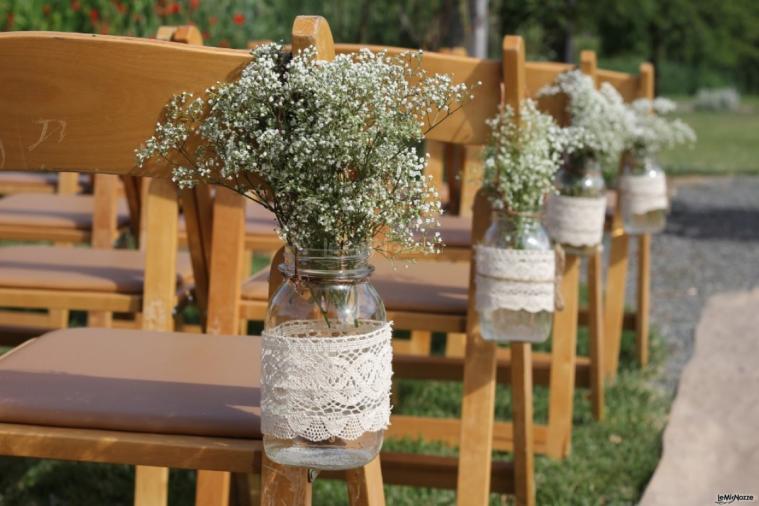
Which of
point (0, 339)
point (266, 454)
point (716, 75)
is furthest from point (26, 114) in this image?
point (716, 75)

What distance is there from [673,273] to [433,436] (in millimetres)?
3820

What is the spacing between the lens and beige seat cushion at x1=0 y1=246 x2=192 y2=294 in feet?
8.39

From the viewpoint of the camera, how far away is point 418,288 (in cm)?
258

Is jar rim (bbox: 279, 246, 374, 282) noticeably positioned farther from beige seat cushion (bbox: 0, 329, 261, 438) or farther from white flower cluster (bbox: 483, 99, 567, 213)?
white flower cluster (bbox: 483, 99, 567, 213)

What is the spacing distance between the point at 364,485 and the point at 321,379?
231mm

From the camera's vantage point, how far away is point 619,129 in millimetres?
3389

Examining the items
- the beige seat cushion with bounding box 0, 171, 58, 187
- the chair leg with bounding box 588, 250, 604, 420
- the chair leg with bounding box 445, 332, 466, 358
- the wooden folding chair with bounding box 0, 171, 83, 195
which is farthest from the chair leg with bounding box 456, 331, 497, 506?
the beige seat cushion with bounding box 0, 171, 58, 187

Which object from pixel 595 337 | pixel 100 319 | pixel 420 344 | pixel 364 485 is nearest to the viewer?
pixel 364 485

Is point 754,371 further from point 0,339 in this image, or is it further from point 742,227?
point 742,227

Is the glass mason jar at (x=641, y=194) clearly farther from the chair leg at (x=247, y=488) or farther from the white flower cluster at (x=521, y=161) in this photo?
the chair leg at (x=247, y=488)

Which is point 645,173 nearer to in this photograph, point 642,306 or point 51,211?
point 642,306

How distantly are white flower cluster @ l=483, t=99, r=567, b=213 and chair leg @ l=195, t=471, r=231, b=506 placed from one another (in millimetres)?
830

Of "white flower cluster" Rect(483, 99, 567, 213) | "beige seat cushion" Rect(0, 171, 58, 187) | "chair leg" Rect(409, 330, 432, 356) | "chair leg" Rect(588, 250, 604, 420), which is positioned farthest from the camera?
"beige seat cushion" Rect(0, 171, 58, 187)

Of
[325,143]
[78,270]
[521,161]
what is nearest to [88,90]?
[325,143]
